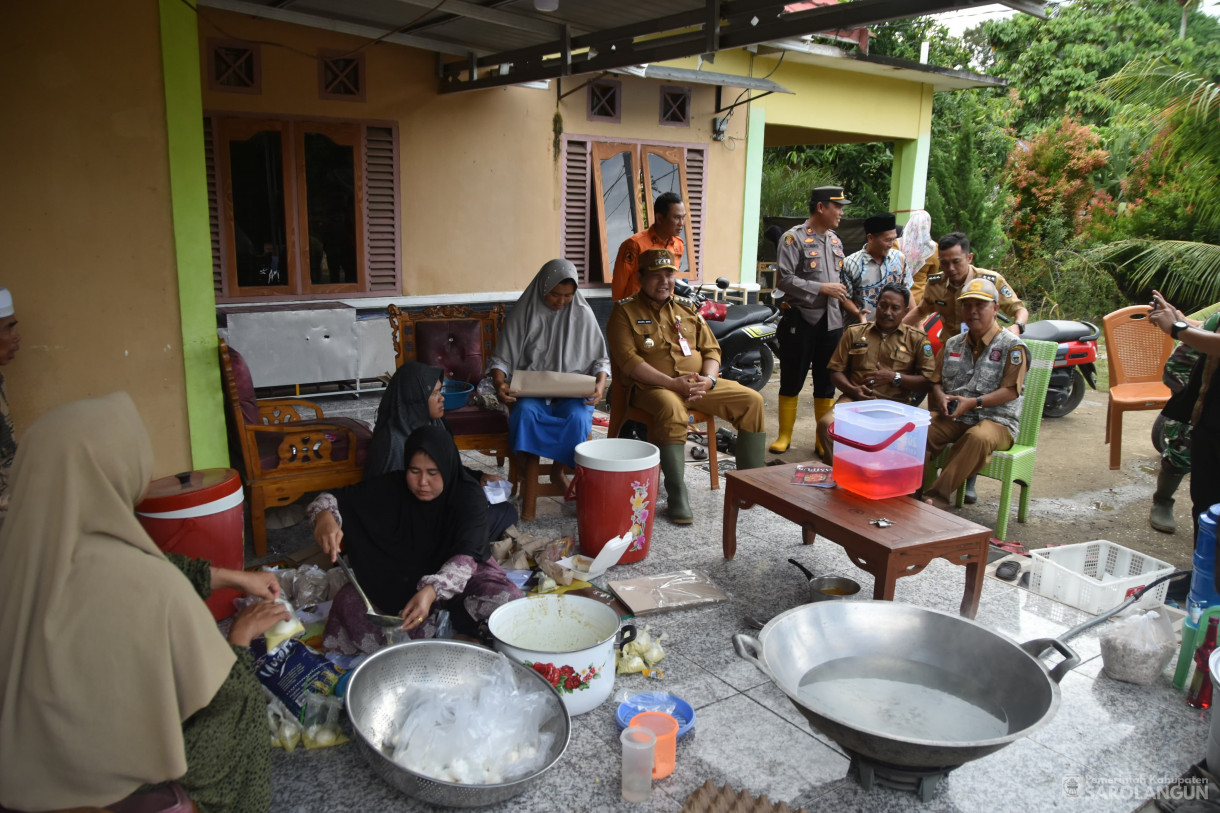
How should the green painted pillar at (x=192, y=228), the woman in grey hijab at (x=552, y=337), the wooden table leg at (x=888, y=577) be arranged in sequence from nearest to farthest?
the wooden table leg at (x=888, y=577)
the green painted pillar at (x=192, y=228)
the woman in grey hijab at (x=552, y=337)

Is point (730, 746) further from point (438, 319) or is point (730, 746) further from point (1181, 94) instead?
point (1181, 94)

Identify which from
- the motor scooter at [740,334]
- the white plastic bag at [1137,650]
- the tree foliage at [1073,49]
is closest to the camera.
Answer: the white plastic bag at [1137,650]

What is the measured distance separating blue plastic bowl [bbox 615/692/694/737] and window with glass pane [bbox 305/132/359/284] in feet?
16.3

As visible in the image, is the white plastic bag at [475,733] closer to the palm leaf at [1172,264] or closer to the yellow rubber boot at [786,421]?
the yellow rubber boot at [786,421]

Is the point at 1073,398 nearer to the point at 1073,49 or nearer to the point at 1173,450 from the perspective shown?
the point at 1173,450

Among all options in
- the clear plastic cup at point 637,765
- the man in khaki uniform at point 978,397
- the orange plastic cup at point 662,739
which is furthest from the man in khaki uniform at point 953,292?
the clear plastic cup at point 637,765

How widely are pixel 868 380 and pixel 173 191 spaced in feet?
13.0

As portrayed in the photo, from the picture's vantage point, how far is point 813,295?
601cm

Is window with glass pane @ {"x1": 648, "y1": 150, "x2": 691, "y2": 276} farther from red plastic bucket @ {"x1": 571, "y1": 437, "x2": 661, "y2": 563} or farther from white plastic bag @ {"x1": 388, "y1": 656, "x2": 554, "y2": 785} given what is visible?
white plastic bag @ {"x1": 388, "y1": 656, "x2": 554, "y2": 785}

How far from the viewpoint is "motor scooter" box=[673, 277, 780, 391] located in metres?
8.09

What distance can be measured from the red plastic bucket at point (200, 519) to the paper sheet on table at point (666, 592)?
1.61 meters

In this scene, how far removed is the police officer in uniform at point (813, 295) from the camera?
6.03m

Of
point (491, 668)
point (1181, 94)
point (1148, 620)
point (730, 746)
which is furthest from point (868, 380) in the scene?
point (1181, 94)

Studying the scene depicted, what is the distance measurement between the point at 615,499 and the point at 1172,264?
10.2 m
